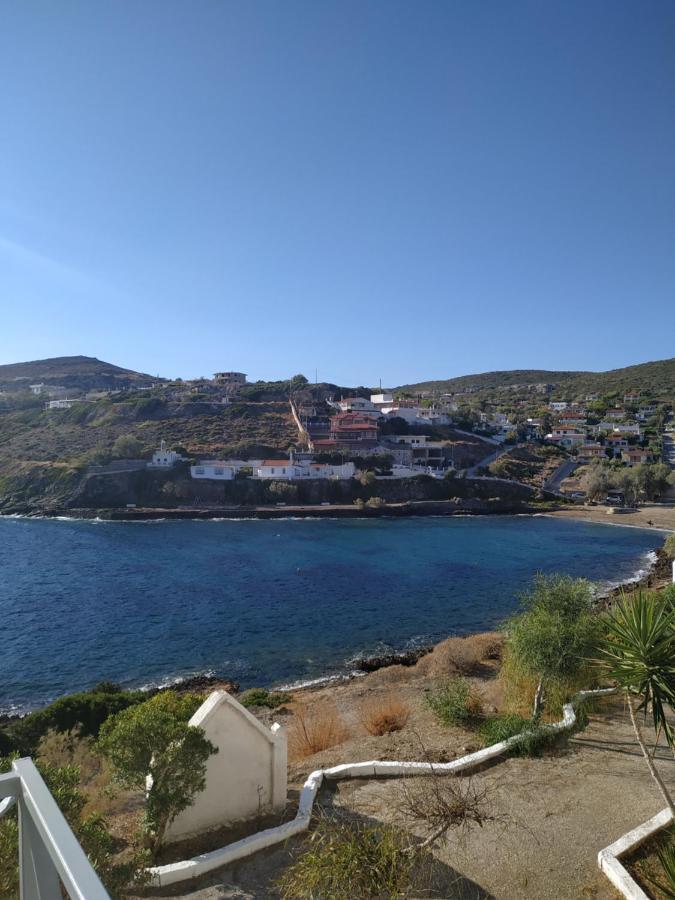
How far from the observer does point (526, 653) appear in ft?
36.8

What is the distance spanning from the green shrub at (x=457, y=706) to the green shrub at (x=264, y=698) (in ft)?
18.4

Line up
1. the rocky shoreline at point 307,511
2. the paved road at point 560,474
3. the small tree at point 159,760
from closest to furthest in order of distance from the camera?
the small tree at point 159,760
the rocky shoreline at point 307,511
the paved road at point 560,474

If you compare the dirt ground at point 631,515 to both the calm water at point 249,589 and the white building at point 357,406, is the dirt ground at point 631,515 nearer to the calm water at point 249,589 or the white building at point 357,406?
the calm water at point 249,589

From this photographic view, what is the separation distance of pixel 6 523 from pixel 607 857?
55.6m

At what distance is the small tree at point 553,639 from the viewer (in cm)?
1087

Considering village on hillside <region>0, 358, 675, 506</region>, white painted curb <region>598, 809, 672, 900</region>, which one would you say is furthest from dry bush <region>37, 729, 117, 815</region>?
village on hillside <region>0, 358, 675, 506</region>

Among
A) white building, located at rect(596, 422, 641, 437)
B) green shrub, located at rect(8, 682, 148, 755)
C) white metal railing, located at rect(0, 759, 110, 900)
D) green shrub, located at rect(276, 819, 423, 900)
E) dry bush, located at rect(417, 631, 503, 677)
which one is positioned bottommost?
dry bush, located at rect(417, 631, 503, 677)

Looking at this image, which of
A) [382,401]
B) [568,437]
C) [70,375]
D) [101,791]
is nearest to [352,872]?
[101,791]

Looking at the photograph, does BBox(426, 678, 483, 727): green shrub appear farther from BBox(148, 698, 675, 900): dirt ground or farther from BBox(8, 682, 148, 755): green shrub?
BBox(8, 682, 148, 755): green shrub

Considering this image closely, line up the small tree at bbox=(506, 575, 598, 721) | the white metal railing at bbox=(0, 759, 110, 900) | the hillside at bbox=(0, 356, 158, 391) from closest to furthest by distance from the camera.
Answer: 1. the white metal railing at bbox=(0, 759, 110, 900)
2. the small tree at bbox=(506, 575, 598, 721)
3. the hillside at bbox=(0, 356, 158, 391)

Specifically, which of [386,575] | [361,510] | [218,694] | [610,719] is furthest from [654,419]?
[218,694]

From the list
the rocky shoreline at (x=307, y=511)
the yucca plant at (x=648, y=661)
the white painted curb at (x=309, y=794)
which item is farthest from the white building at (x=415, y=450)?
the yucca plant at (x=648, y=661)

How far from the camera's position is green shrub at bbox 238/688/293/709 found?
16.7 meters

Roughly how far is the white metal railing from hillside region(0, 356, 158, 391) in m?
142
